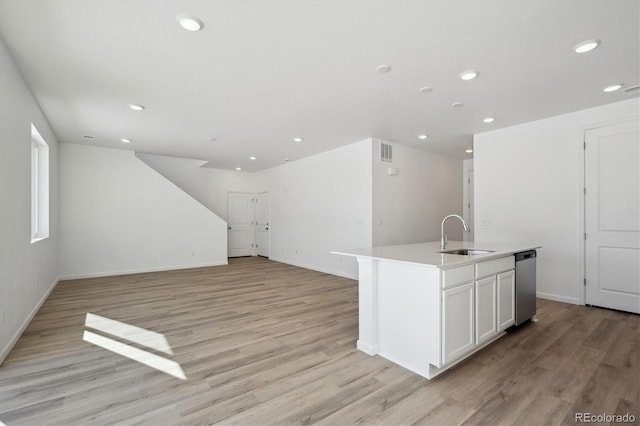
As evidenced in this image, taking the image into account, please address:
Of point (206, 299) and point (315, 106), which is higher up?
point (315, 106)

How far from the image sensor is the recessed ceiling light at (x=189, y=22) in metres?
2.13

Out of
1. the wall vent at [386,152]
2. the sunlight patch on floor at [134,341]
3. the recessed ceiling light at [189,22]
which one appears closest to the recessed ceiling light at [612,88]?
the wall vent at [386,152]

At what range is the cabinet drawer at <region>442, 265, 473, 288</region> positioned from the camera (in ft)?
7.51

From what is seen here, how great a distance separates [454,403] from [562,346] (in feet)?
5.50

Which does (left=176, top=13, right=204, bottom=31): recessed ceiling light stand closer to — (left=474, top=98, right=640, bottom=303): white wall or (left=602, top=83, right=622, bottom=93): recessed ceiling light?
(left=602, top=83, right=622, bottom=93): recessed ceiling light

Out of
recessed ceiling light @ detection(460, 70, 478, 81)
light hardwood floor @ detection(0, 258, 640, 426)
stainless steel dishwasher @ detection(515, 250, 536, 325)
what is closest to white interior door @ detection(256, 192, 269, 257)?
light hardwood floor @ detection(0, 258, 640, 426)

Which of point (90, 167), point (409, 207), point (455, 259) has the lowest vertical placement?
point (455, 259)

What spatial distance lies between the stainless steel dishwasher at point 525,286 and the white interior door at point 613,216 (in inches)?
51.1

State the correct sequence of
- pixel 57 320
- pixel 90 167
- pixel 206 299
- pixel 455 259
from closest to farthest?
1. pixel 455 259
2. pixel 57 320
3. pixel 206 299
4. pixel 90 167

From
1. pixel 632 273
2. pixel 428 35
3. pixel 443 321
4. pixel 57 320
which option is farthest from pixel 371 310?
pixel 57 320

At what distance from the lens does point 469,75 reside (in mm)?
3006

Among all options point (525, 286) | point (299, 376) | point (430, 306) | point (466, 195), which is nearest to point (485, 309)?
point (430, 306)

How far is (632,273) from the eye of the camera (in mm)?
3732

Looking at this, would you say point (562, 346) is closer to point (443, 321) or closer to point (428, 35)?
point (443, 321)
